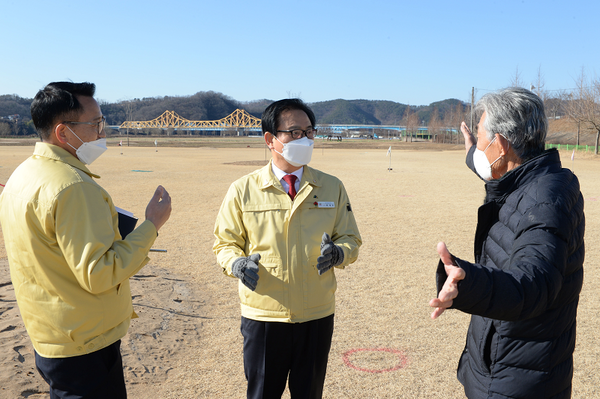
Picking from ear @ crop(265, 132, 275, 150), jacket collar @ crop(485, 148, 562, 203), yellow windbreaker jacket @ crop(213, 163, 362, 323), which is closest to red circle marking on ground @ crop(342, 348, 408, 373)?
yellow windbreaker jacket @ crop(213, 163, 362, 323)

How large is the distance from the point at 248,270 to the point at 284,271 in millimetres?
304

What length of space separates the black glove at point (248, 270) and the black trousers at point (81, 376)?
742 millimetres

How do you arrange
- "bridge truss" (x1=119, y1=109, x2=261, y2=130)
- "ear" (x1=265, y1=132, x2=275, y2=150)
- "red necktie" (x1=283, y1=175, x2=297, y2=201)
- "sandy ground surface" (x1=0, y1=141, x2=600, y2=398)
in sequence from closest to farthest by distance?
"red necktie" (x1=283, y1=175, x2=297, y2=201), "ear" (x1=265, y1=132, x2=275, y2=150), "sandy ground surface" (x1=0, y1=141, x2=600, y2=398), "bridge truss" (x1=119, y1=109, x2=261, y2=130)

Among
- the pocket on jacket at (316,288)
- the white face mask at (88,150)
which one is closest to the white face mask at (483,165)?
the pocket on jacket at (316,288)

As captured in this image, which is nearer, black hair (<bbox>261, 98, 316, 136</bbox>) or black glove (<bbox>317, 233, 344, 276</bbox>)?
black glove (<bbox>317, 233, 344, 276</bbox>)

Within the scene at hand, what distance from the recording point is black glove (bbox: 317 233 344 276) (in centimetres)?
244

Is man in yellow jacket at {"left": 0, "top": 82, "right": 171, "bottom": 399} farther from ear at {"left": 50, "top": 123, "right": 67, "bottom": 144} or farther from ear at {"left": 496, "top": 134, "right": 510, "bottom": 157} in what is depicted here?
ear at {"left": 496, "top": 134, "right": 510, "bottom": 157}

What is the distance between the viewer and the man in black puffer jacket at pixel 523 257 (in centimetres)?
141

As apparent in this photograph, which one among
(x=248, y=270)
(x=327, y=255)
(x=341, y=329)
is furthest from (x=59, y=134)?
(x=341, y=329)

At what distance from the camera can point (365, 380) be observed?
3.59 metres

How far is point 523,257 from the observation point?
1.49 m

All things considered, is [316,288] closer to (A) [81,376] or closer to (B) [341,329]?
(A) [81,376]

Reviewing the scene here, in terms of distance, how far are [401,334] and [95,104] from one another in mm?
3541

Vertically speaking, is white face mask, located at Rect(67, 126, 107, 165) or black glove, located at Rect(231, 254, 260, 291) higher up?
white face mask, located at Rect(67, 126, 107, 165)
